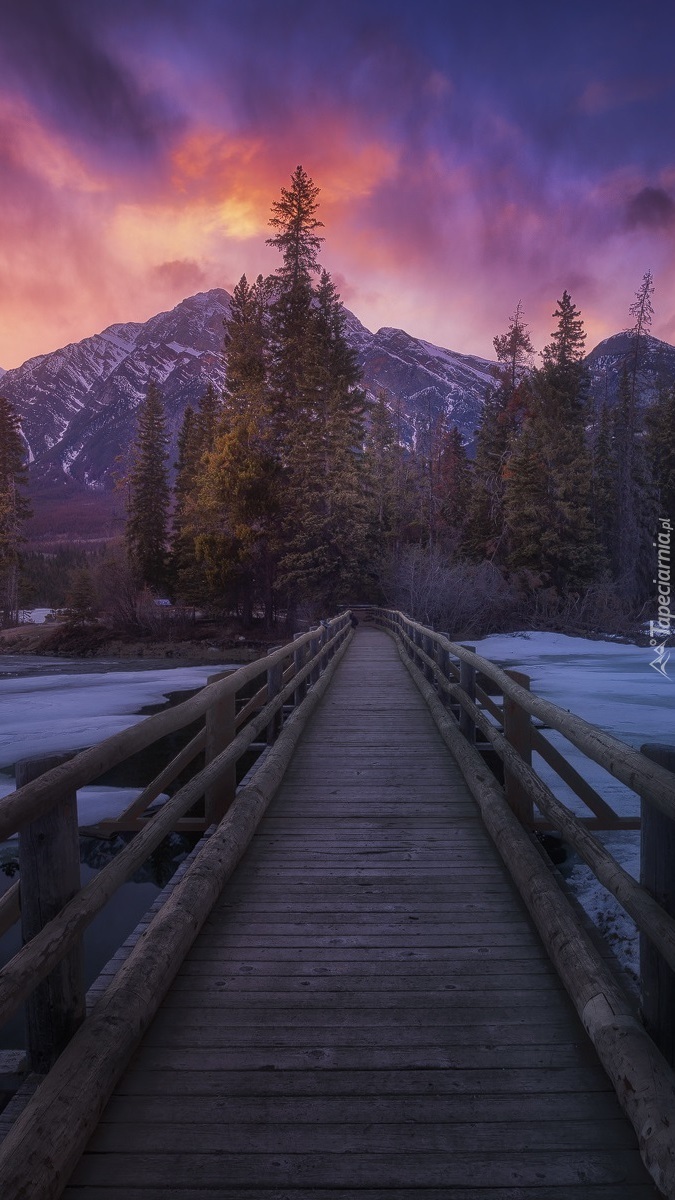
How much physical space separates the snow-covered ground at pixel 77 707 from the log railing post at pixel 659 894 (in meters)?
5.27

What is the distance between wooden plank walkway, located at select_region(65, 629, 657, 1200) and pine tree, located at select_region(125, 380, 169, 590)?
40014 millimetres

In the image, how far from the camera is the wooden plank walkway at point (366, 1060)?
Answer: 78.1 inches

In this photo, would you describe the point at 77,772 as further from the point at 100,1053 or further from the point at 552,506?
the point at 552,506

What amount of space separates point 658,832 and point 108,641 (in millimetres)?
36685

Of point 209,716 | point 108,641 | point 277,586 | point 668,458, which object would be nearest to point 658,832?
point 209,716

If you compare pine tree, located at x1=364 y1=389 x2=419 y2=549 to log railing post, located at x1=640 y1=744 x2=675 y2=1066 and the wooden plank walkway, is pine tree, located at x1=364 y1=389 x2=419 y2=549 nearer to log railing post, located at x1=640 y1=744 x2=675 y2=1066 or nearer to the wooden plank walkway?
the wooden plank walkway

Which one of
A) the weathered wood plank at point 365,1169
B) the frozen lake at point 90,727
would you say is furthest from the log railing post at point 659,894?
the frozen lake at point 90,727

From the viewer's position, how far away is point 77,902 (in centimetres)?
216

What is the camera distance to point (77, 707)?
690 inches

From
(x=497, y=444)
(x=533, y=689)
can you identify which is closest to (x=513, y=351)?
(x=497, y=444)

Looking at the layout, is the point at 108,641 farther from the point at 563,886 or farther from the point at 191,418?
the point at 563,886

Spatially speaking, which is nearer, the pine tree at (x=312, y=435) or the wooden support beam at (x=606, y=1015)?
the wooden support beam at (x=606, y=1015)

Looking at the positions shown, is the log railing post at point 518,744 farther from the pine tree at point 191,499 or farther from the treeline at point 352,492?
the pine tree at point 191,499

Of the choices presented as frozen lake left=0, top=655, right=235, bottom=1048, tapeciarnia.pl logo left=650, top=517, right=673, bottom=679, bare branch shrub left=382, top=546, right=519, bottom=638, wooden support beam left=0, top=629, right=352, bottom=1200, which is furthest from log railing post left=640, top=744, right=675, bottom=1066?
bare branch shrub left=382, top=546, right=519, bottom=638
